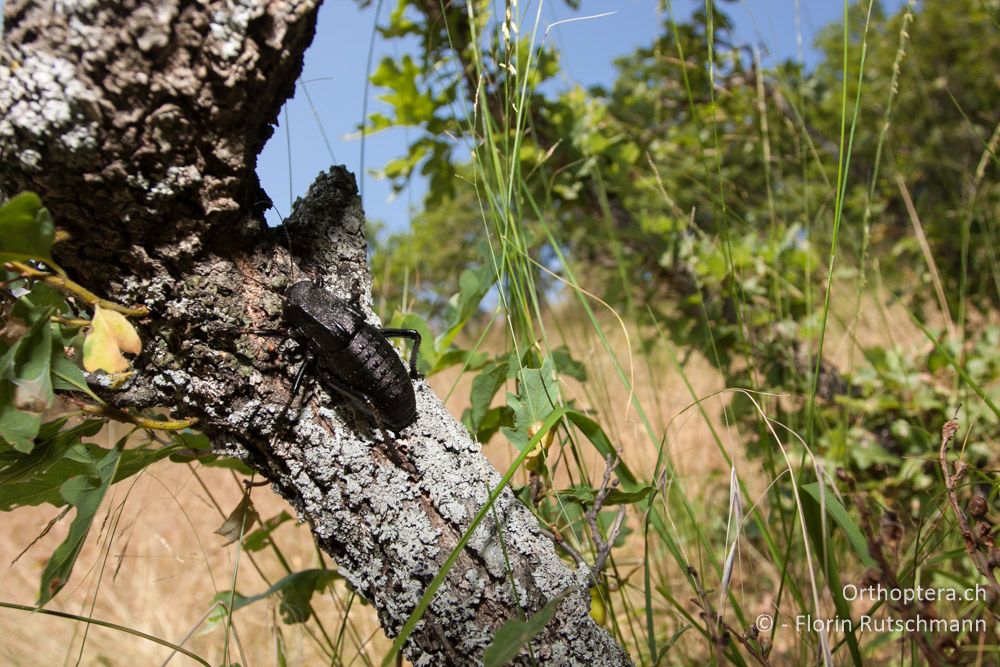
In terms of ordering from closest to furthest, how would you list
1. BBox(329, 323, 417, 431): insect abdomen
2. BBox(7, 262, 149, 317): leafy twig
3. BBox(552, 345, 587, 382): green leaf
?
BBox(7, 262, 149, 317): leafy twig
BBox(329, 323, 417, 431): insect abdomen
BBox(552, 345, 587, 382): green leaf

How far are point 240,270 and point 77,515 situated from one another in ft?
1.49

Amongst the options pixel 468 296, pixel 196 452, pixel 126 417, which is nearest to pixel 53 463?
pixel 126 417

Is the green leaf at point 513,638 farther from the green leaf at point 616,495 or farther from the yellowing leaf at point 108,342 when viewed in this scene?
the yellowing leaf at point 108,342

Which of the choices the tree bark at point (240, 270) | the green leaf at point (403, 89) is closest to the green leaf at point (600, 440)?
the tree bark at point (240, 270)

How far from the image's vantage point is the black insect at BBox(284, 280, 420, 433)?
1106 millimetres

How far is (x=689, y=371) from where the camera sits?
4.97 m

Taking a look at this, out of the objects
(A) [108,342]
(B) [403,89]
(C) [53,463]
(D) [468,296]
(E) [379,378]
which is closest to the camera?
(A) [108,342]

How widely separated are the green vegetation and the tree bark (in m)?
0.10

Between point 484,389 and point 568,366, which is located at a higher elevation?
point 568,366

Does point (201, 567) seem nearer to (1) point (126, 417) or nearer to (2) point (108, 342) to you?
(1) point (126, 417)

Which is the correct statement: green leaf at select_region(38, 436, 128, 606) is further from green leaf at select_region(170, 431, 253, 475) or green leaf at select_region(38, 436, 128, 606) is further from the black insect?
the black insect

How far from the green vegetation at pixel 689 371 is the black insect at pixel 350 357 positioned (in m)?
0.28

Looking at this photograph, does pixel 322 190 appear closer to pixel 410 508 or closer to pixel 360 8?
pixel 410 508

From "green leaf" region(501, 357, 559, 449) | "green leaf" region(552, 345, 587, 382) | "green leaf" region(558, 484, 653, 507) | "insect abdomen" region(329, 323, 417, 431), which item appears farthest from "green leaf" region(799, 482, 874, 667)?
"insect abdomen" region(329, 323, 417, 431)
